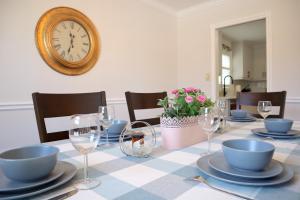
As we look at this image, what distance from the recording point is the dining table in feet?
1.32

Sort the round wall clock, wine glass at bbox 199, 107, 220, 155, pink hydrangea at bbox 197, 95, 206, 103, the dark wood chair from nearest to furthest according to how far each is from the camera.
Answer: wine glass at bbox 199, 107, 220, 155 < pink hydrangea at bbox 197, 95, 206, 103 < the dark wood chair < the round wall clock

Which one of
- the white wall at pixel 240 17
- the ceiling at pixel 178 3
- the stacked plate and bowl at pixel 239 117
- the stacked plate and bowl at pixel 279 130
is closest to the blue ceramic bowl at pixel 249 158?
the stacked plate and bowl at pixel 279 130

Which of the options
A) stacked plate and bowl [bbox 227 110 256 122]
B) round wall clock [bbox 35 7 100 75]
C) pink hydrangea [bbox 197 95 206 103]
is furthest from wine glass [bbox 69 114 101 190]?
round wall clock [bbox 35 7 100 75]

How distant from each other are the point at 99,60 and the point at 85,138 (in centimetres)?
215

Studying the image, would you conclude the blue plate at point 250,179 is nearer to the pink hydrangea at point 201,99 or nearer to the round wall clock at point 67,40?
the pink hydrangea at point 201,99

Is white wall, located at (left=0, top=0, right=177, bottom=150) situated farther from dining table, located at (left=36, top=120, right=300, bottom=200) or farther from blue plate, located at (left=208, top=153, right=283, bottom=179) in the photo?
blue plate, located at (left=208, top=153, right=283, bottom=179)

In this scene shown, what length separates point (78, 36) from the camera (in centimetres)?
232

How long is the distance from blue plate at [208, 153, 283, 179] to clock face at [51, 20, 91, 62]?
2.04 metres

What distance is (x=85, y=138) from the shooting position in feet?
1.69

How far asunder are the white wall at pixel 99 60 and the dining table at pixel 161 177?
4.89ft

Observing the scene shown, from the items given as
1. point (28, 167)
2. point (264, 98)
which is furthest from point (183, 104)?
point (264, 98)

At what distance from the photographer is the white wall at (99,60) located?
6.13 feet

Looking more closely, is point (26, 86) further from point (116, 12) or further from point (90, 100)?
point (116, 12)

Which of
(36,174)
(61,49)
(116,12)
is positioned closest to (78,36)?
(61,49)
